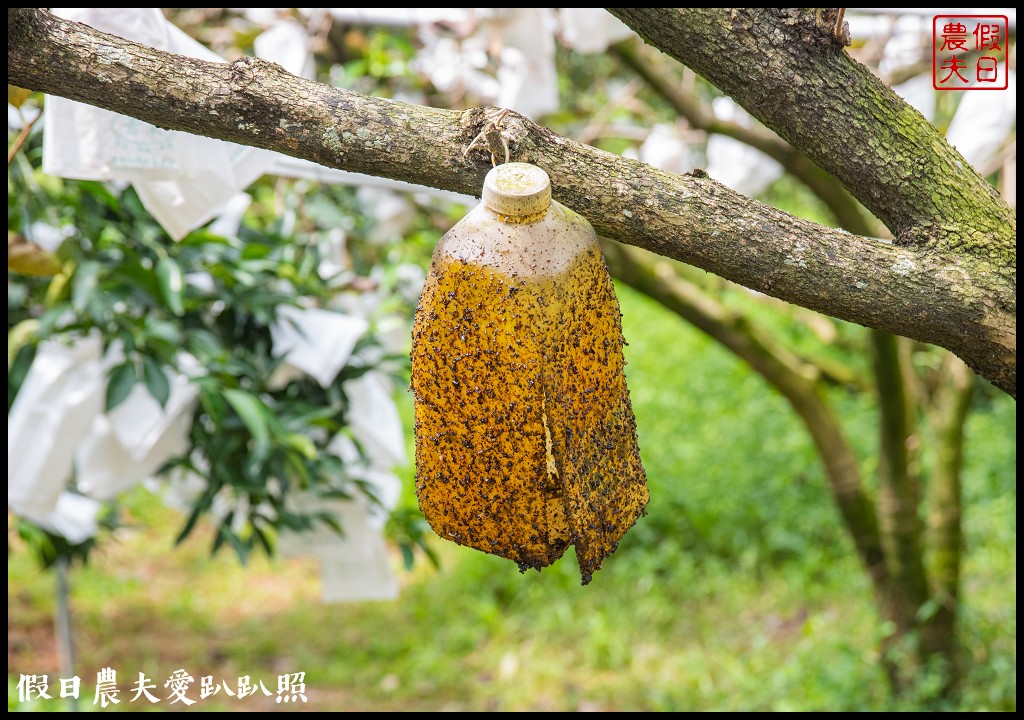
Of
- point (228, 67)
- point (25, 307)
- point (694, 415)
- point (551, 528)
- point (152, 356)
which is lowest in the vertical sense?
point (694, 415)

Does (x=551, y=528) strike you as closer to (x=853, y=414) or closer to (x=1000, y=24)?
(x=1000, y=24)

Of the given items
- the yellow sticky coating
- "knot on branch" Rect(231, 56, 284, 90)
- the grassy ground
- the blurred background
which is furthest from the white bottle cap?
the grassy ground

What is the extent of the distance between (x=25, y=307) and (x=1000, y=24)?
2.44 meters

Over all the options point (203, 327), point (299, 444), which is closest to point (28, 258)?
point (203, 327)

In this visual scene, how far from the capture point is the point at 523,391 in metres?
0.95

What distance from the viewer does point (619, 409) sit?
1016 mm

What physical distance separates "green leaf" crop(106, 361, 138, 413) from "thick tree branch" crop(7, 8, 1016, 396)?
83 cm

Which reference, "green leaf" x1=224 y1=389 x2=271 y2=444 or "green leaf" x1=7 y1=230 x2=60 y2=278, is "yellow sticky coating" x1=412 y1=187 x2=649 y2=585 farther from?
"green leaf" x1=7 y1=230 x2=60 y2=278

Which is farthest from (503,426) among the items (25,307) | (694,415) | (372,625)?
(694,415)

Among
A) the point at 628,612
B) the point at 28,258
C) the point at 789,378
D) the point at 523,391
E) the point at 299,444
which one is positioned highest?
the point at 523,391

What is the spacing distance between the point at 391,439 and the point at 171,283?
59 cm

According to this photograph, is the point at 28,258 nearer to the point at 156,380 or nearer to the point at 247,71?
the point at 156,380

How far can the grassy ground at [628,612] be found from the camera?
337cm

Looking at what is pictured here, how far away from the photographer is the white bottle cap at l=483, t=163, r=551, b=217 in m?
0.93
